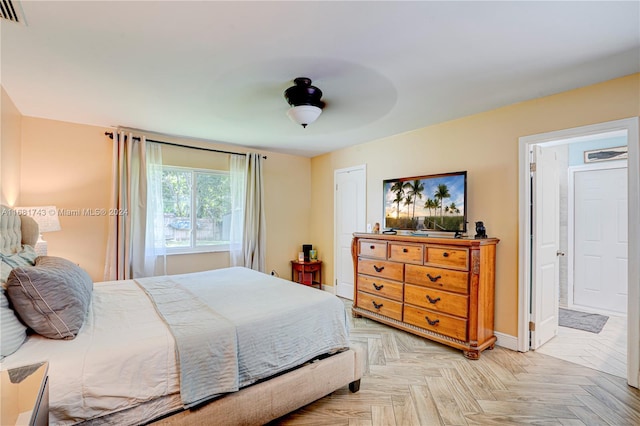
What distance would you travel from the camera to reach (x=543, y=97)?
108 inches

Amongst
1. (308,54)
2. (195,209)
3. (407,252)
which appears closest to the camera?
(308,54)

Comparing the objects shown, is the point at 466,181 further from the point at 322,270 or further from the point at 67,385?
the point at 67,385

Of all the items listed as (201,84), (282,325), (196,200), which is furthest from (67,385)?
(196,200)

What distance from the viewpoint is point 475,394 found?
2.22 metres

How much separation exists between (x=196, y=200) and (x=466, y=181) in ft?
11.9

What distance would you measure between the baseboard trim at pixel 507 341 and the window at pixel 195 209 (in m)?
3.74

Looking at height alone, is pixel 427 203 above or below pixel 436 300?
above

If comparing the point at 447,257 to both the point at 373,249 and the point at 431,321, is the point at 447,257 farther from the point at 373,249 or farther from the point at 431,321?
the point at 373,249

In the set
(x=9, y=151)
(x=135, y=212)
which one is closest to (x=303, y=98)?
(x=135, y=212)

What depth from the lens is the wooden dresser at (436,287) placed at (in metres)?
2.77

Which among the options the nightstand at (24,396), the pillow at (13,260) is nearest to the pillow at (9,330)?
the pillow at (13,260)

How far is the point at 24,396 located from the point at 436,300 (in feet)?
9.76

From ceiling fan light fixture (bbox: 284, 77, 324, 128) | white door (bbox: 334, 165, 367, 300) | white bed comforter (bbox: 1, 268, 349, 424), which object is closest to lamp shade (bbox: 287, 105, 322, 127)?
ceiling fan light fixture (bbox: 284, 77, 324, 128)

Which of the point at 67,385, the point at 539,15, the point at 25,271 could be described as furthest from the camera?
the point at 539,15
